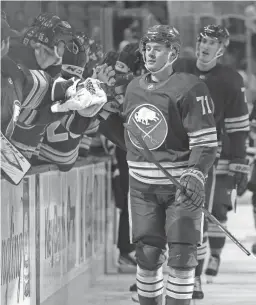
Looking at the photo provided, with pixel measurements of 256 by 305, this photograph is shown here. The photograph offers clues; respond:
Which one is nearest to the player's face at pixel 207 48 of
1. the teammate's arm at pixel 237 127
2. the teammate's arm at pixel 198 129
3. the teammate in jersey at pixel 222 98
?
the teammate in jersey at pixel 222 98

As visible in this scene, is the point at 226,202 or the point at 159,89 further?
the point at 226,202

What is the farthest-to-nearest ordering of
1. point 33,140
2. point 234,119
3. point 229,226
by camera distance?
point 229,226, point 234,119, point 33,140

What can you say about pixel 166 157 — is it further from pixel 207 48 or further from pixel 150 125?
pixel 207 48

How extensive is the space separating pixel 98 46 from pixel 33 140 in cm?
Result: 124

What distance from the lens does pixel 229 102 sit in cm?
522

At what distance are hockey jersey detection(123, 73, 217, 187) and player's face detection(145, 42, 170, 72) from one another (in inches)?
2.6

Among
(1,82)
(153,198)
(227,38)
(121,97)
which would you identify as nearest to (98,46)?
(227,38)

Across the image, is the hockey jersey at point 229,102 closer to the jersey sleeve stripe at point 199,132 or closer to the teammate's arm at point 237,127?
the teammate's arm at point 237,127

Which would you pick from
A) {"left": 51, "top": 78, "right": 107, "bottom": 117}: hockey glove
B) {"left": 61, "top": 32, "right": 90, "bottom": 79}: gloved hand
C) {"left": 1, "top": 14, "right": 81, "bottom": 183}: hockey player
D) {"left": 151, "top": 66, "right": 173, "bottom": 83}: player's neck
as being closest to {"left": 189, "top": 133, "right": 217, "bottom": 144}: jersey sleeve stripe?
{"left": 151, "top": 66, "right": 173, "bottom": 83}: player's neck

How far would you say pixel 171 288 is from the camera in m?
4.08

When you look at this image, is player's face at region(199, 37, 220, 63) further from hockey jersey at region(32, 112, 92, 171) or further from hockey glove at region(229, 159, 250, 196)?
hockey jersey at region(32, 112, 92, 171)

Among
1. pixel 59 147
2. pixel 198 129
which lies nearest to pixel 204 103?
pixel 198 129

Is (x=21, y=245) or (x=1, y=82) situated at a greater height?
(x=1, y=82)

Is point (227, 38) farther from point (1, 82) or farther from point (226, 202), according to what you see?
point (1, 82)
